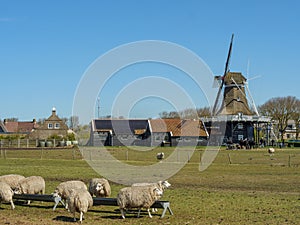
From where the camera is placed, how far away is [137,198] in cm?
1484

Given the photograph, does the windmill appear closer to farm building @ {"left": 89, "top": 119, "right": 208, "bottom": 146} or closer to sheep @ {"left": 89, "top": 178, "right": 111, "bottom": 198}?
farm building @ {"left": 89, "top": 119, "right": 208, "bottom": 146}

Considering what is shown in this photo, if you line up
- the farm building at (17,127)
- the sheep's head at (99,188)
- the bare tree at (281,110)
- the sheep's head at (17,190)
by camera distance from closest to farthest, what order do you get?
1. the sheep's head at (99,188)
2. the sheep's head at (17,190)
3. the bare tree at (281,110)
4. the farm building at (17,127)

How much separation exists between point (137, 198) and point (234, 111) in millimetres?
78823

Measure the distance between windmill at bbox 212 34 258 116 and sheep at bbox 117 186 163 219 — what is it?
77.6 m

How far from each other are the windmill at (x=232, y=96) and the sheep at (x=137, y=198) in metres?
77.6

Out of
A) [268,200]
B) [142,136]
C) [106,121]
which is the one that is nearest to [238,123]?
[142,136]

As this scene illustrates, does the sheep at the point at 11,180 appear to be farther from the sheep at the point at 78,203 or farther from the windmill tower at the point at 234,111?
the windmill tower at the point at 234,111

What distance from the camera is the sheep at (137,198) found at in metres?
14.9

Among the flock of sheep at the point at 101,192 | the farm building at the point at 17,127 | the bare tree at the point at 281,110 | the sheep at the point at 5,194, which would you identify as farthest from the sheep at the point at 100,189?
the farm building at the point at 17,127

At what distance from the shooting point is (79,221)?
14.3m

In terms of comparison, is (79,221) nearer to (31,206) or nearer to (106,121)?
(31,206)

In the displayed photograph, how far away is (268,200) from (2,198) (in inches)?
407

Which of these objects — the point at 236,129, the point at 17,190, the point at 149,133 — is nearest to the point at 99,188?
the point at 17,190

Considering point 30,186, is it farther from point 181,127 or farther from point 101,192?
point 181,127
